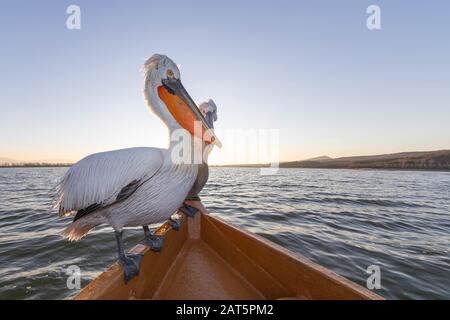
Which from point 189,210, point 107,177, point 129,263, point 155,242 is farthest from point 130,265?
point 189,210

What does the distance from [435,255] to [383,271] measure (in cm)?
177

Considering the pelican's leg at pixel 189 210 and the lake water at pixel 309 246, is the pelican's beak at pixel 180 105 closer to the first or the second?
the lake water at pixel 309 246

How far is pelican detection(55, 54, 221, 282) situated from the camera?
5.84ft

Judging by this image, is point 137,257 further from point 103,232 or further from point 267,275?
point 103,232

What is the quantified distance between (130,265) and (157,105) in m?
1.47

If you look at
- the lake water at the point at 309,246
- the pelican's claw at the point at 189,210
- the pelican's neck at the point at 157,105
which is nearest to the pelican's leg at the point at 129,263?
the lake water at the point at 309,246

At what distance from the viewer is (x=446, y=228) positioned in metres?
6.66

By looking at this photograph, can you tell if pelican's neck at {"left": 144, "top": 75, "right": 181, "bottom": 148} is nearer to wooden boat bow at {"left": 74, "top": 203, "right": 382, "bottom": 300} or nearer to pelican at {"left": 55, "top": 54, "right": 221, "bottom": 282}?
pelican at {"left": 55, "top": 54, "right": 221, "bottom": 282}

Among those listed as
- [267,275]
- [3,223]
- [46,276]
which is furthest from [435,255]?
[3,223]

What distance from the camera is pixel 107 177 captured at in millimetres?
1766

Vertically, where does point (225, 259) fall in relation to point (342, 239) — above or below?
above

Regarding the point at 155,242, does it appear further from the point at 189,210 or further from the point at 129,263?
the point at 189,210

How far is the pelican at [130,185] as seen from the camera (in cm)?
178

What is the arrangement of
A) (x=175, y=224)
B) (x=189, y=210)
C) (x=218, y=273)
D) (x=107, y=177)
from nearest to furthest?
(x=107, y=177) → (x=218, y=273) → (x=175, y=224) → (x=189, y=210)
